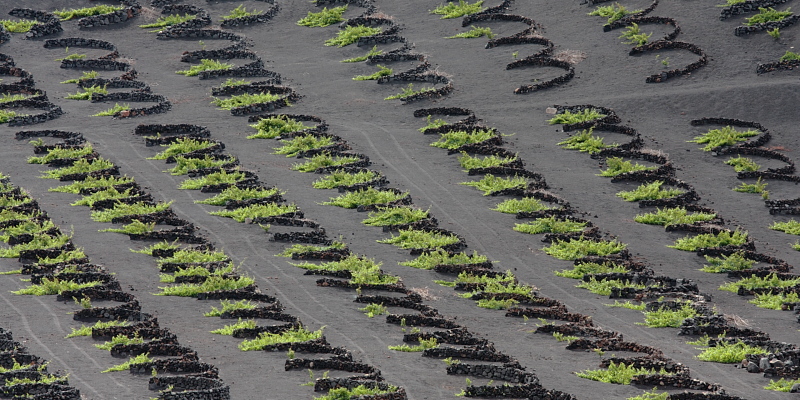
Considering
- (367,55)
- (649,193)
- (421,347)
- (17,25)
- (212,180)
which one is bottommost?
(421,347)

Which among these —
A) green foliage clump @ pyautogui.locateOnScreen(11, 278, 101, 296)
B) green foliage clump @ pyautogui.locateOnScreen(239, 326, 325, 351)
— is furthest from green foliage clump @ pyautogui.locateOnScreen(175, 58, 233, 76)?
green foliage clump @ pyautogui.locateOnScreen(239, 326, 325, 351)

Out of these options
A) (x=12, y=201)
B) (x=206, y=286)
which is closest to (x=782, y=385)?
(x=206, y=286)

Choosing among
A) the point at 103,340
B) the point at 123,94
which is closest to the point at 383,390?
the point at 103,340

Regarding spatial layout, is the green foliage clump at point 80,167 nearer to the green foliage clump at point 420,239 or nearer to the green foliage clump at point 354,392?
the green foliage clump at point 420,239

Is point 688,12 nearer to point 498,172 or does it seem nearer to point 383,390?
point 498,172

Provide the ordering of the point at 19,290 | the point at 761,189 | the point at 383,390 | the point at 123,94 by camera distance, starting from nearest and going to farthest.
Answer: the point at 383,390, the point at 19,290, the point at 761,189, the point at 123,94

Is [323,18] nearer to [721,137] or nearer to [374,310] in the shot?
[721,137]
